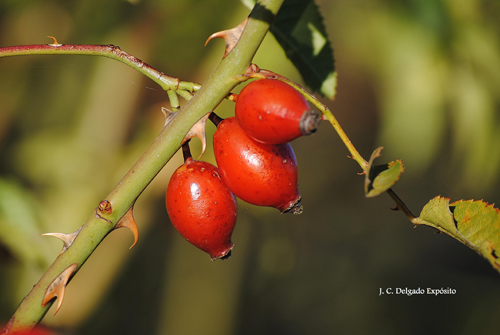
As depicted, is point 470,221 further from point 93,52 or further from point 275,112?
point 93,52

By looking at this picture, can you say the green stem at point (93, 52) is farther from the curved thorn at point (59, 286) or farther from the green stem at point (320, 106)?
the curved thorn at point (59, 286)

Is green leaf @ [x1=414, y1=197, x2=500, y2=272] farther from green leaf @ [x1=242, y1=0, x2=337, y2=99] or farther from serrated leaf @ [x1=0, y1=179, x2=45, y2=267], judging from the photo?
serrated leaf @ [x1=0, y1=179, x2=45, y2=267]

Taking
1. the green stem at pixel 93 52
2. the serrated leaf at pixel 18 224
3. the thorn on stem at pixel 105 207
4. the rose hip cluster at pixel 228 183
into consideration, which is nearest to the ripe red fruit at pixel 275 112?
the rose hip cluster at pixel 228 183

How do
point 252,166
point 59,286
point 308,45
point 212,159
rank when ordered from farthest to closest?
point 212,159 < point 308,45 < point 252,166 < point 59,286

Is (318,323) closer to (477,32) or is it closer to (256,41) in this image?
(477,32)

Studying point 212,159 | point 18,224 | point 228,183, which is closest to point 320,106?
point 228,183

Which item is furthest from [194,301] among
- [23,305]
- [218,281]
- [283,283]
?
[23,305]
